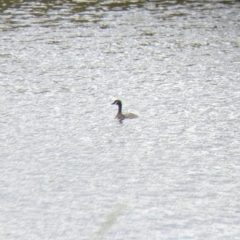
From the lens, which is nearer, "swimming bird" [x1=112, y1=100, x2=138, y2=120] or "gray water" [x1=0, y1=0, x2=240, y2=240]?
"gray water" [x1=0, y1=0, x2=240, y2=240]

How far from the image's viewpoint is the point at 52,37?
39.8 meters

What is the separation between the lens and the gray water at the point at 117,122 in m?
19.3

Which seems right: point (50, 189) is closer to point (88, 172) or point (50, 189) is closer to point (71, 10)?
point (88, 172)

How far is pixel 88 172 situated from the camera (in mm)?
22578

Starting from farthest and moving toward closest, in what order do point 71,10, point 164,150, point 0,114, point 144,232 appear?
1. point 71,10
2. point 0,114
3. point 164,150
4. point 144,232

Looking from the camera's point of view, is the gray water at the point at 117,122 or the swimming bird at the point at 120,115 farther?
the swimming bird at the point at 120,115

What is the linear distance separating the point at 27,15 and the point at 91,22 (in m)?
3.88

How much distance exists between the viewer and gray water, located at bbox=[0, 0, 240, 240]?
63.3ft

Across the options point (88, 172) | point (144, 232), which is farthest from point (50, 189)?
point (144, 232)

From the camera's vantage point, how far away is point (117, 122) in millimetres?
27625

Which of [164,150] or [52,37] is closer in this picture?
[164,150]

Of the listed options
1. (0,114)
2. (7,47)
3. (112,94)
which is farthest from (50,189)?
(7,47)

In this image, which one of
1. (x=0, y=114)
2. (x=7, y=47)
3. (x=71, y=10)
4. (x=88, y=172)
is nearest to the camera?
(x=88, y=172)

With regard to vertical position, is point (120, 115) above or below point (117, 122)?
above
